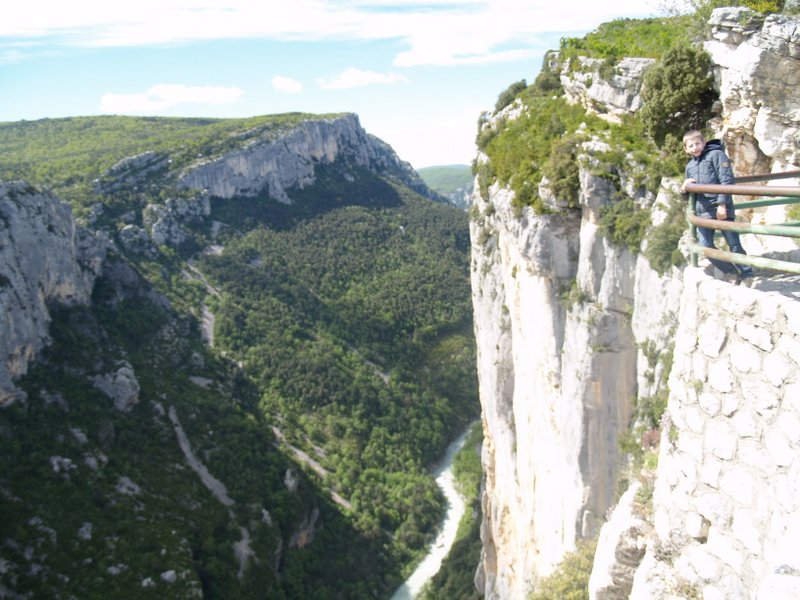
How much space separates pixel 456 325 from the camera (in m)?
69.7

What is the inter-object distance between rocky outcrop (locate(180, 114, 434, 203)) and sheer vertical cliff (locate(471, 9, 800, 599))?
70.6m

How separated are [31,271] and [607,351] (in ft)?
134

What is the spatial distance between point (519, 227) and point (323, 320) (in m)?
55.7

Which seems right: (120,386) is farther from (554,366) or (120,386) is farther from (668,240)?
(668,240)

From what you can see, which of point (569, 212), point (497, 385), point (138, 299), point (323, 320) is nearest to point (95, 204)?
point (138, 299)

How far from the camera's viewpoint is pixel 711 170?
5.76 meters

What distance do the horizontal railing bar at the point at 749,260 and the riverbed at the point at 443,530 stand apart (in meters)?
45.0

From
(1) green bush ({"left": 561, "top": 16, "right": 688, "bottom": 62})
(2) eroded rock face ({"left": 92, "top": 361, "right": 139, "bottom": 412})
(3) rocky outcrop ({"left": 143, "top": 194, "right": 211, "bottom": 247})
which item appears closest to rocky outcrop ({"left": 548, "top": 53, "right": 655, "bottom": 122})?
(1) green bush ({"left": 561, "top": 16, "right": 688, "bottom": 62})

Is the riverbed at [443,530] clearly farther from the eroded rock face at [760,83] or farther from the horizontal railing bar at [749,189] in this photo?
the horizontal railing bar at [749,189]

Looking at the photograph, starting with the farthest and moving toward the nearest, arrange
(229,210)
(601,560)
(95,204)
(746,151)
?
(229,210) → (95,204) → (746,151) → (601,560)

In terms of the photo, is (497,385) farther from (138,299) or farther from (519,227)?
(138,299)

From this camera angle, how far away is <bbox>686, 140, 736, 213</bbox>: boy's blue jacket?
562 centimetres

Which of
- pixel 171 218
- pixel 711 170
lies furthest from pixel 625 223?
pixel 171 218

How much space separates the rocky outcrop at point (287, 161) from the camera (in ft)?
286
